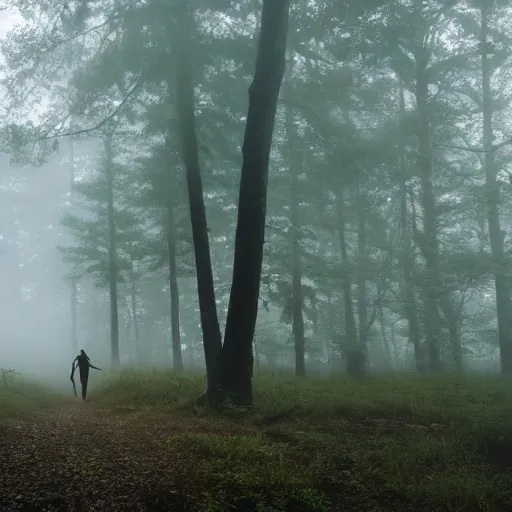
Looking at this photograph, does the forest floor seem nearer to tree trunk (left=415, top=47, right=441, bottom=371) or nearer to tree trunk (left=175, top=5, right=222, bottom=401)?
tree trunk (left=175, top=5, right=222, bottom=401)

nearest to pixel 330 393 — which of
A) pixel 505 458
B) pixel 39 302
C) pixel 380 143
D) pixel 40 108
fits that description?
pixel 505 458

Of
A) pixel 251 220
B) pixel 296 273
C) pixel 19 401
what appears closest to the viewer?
pixel 251 220

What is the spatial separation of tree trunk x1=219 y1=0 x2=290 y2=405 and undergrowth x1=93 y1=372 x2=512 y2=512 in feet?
2.94

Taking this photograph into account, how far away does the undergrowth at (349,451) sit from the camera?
Result: 215 inches

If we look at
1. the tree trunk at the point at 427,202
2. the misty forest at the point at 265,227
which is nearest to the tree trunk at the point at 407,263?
the misty forest at the point at 265,227

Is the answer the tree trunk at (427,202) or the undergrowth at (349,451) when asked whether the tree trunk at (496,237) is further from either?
the undergrowth at (349,451)

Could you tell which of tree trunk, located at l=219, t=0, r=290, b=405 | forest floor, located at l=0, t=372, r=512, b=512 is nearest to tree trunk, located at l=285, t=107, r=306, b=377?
tree trunk, located at l=219, t=0, r=290, b=405

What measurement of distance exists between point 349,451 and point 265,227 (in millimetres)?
9982

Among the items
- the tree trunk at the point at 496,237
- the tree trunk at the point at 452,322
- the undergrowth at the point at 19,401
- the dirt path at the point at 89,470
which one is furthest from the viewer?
the tree trunk at the point at 452,322

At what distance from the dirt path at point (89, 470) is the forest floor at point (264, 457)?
0.05 feet

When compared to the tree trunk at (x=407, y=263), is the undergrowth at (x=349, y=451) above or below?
below

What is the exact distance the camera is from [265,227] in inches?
639

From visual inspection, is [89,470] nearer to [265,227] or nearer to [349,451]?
[349,451]

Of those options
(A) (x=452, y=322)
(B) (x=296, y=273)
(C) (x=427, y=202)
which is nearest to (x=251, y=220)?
(B) (x=296, y=273)
